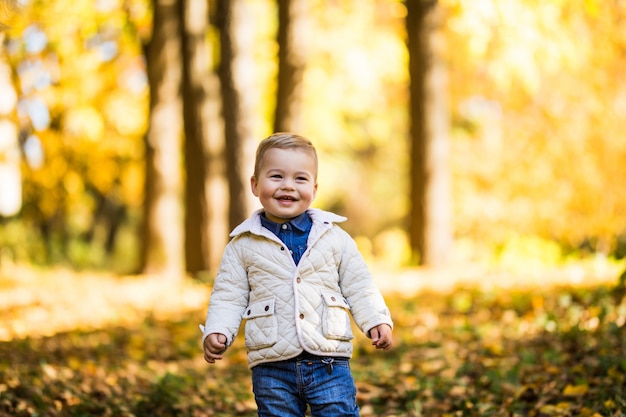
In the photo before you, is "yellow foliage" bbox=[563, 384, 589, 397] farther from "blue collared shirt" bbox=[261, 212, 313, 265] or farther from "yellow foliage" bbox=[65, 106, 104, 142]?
"yellow foliage" bbox=[65, 106, 104, 142]

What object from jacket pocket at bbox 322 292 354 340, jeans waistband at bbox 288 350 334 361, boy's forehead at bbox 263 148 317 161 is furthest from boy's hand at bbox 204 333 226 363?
boy's forehead at bbox 263 148 317 161

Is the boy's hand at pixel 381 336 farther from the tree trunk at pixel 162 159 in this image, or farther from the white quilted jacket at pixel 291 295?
the tree trunk at pixel 162 159

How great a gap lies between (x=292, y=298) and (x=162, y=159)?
38.0ft

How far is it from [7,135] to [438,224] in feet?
40.5

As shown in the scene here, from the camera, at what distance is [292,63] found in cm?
1103

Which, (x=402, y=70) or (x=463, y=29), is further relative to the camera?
(x=402, y=70)

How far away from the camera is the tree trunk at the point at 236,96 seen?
10734 mm

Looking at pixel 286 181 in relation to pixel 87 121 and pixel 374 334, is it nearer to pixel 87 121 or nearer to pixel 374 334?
pixel 374 334

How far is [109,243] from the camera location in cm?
2703

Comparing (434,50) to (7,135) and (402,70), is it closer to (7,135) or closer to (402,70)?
(402,70)

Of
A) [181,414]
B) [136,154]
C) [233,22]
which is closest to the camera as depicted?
[181,414]

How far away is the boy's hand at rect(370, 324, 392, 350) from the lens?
363cm

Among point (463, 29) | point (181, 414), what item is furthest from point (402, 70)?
point (181, 414)

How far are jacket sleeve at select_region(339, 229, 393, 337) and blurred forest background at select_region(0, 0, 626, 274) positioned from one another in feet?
21.5
